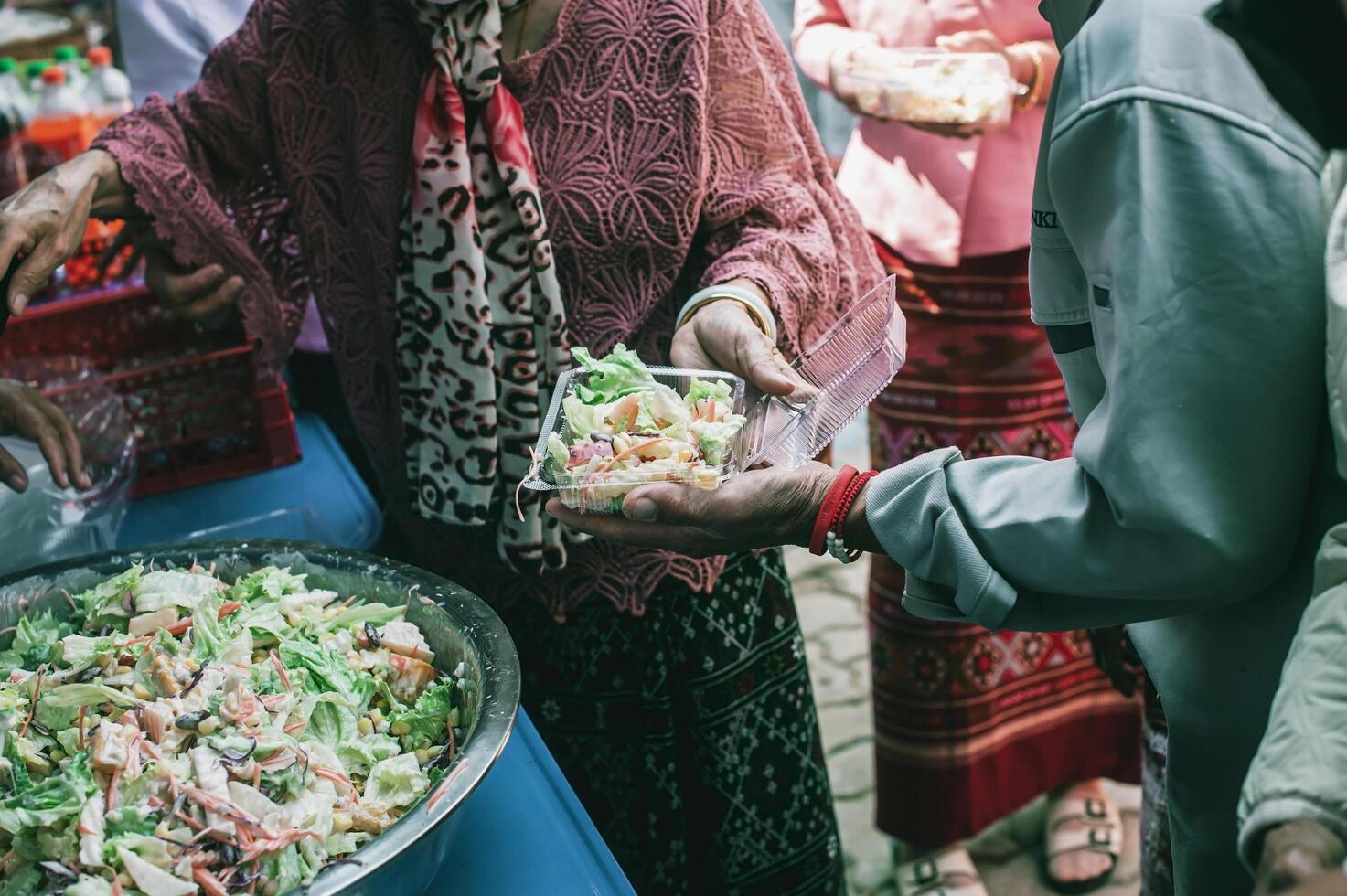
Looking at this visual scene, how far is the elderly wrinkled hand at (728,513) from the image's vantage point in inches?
49.6

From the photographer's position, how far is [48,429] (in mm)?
1801

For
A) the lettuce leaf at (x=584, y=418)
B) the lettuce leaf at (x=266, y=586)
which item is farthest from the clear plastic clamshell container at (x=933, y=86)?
the lettuce leaf at (x=266, y=586)

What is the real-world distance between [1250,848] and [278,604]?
44.6 inches

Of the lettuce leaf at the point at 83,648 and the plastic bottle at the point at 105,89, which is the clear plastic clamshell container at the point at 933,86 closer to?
the lettuce leaf at the point at 83,648

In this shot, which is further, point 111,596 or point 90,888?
point 111,596

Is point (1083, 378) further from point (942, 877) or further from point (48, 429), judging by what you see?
point (942, 877)

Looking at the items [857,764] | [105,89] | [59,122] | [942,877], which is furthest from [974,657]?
[105,89]

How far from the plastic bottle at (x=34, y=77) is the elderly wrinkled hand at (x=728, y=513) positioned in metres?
2.72

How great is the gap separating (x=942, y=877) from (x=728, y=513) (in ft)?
5.69

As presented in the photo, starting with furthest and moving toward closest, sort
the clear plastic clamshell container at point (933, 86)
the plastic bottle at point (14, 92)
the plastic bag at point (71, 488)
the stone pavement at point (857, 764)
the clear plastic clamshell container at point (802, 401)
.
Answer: the plastic bottle at point (14, 92) < the stone pavement at point (857, 764) < the clear plastic clamshell container at point (933, 86) < the plastic bag at point (71, 488) < the clear plastic clamshell container at point (802, 401)

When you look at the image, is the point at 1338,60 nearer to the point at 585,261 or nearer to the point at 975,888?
the point at 585,261

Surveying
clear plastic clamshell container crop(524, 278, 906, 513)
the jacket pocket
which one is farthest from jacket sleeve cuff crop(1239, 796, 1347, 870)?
clear plastic clamshell container crop(524, 278, 906, 513)

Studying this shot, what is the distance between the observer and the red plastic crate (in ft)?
7.25

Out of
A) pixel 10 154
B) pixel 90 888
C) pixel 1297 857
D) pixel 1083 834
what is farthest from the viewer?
pixel 10 154
